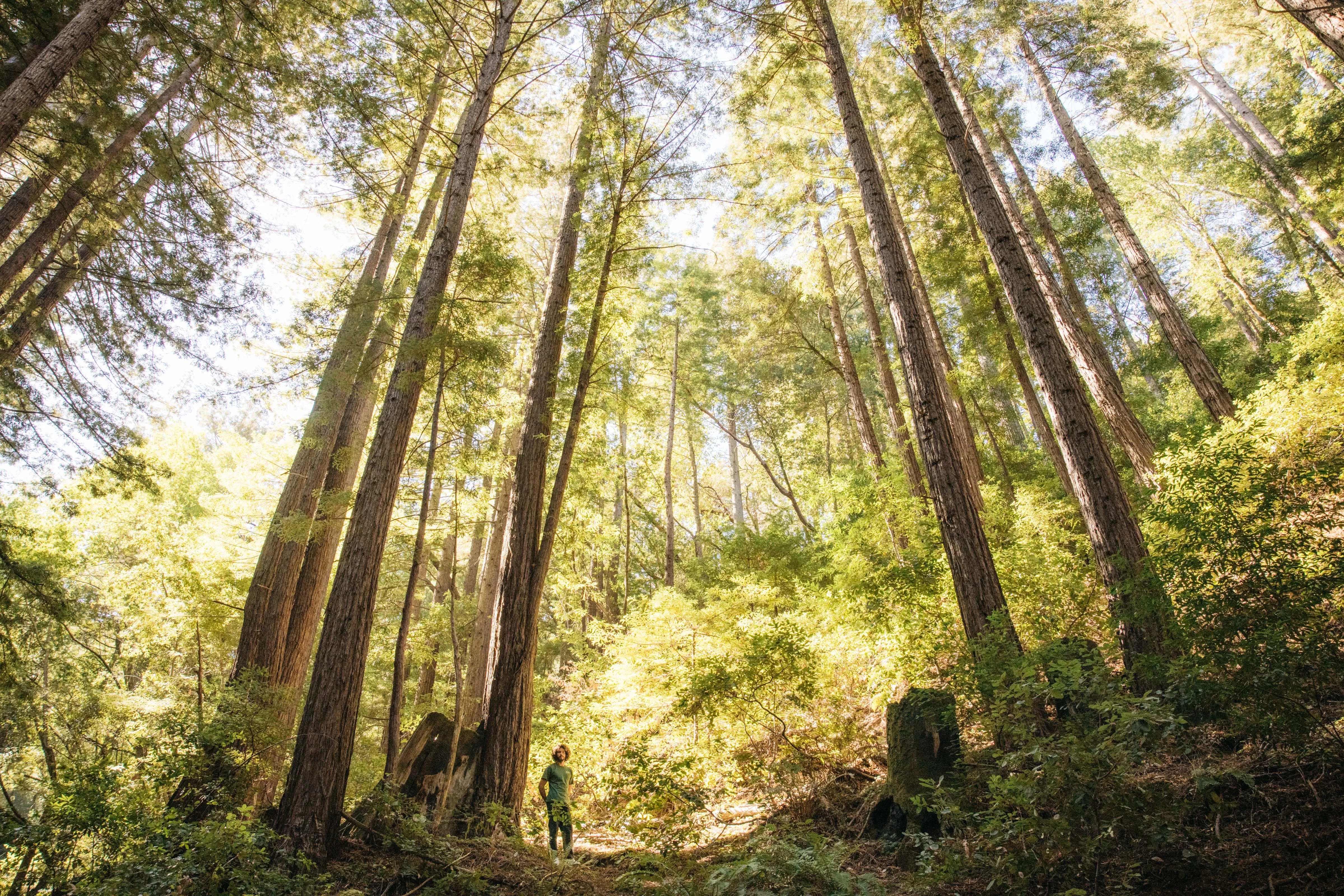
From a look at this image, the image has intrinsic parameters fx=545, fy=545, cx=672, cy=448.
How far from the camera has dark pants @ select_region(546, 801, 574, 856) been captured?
5004mm

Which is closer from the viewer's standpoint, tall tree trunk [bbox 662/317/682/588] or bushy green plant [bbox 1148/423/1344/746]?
bushy green plant [bbox 1148/423/1344/746]

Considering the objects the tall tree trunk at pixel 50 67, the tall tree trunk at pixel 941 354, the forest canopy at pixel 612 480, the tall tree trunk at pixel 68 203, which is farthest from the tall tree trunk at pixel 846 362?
the tall tree trunk at pixel 68 203

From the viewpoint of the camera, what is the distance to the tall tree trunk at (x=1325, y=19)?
568cm

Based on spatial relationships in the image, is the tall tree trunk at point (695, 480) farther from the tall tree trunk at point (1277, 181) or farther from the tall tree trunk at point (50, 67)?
the tall tree trunk at point (1277, 181)

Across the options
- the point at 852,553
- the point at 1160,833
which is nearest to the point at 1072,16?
the point at 852,553

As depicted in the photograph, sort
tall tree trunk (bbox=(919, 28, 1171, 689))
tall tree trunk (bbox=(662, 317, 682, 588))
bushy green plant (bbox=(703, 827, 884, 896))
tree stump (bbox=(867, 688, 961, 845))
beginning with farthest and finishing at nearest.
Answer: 1. tall tree trunk (bbox=(662, 317, 682, 588))
2. tree stump (bbox=(867, 688, 961, 845))
3. tall tree trunk (bbox=(919, 28, 1171, 689))
4. bushy green plant (bbox=(703, 827, 884, 896))

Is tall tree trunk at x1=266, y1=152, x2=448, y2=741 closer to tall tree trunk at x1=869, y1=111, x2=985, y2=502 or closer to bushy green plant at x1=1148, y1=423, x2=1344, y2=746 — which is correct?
bushy green plant at x1=1148, y1=423, x2=1344, y2=746

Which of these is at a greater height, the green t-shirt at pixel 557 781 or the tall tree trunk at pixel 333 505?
the tall tree trunk at pixel 333 505

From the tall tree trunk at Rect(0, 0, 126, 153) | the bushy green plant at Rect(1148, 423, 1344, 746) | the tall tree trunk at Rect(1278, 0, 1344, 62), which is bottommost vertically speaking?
the bushy green plant at Rect(1148, 423, 1344, 746)

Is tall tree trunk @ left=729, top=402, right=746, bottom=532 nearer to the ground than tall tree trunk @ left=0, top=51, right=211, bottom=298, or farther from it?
farther from it

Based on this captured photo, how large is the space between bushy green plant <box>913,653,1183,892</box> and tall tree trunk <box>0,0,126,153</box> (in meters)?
8.21

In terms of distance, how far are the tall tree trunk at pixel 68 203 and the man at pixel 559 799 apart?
7.88 meters

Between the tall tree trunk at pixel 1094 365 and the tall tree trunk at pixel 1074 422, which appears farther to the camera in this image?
the tall tree trunk at pixel 1094 365

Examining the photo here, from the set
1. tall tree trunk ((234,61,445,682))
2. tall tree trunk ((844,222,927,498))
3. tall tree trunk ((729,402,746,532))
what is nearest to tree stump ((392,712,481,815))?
tall tree trunk ((234,61,445,682))
